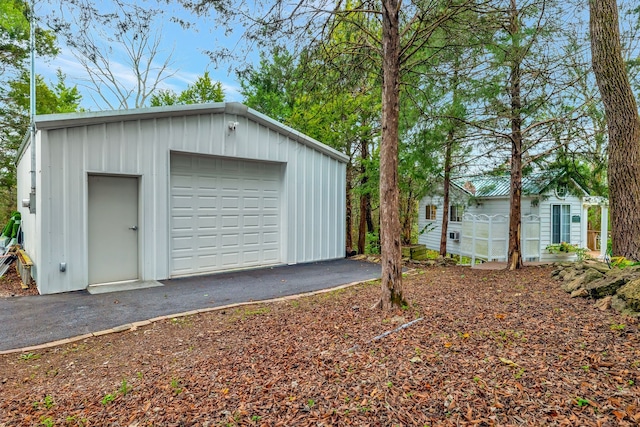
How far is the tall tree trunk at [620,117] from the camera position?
5.39 metres

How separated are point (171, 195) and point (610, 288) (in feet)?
22.7

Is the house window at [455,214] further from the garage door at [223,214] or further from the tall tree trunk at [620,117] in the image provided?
the garage door at [223,214]

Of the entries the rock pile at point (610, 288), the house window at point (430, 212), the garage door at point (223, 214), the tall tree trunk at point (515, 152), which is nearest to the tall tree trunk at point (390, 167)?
the rock pile at point (610, 288)

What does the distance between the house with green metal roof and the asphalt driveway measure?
13.5 ft

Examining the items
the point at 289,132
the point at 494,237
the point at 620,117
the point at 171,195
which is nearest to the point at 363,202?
the point at 494,237

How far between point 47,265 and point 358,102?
8.35 m

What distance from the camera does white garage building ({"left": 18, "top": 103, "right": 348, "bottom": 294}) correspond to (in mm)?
5449

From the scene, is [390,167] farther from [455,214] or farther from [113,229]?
[455,214]

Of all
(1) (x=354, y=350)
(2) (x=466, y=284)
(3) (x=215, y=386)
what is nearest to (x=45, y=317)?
(3) (x=215, y=386)

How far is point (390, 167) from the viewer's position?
3.88m

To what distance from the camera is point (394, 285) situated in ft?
13.0

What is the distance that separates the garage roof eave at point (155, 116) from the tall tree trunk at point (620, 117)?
5.59 meters

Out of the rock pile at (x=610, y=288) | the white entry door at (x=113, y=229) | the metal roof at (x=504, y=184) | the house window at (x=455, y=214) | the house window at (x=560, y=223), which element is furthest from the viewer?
the house window at (x=455, y=214)

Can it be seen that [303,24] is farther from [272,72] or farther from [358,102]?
[358,102]
